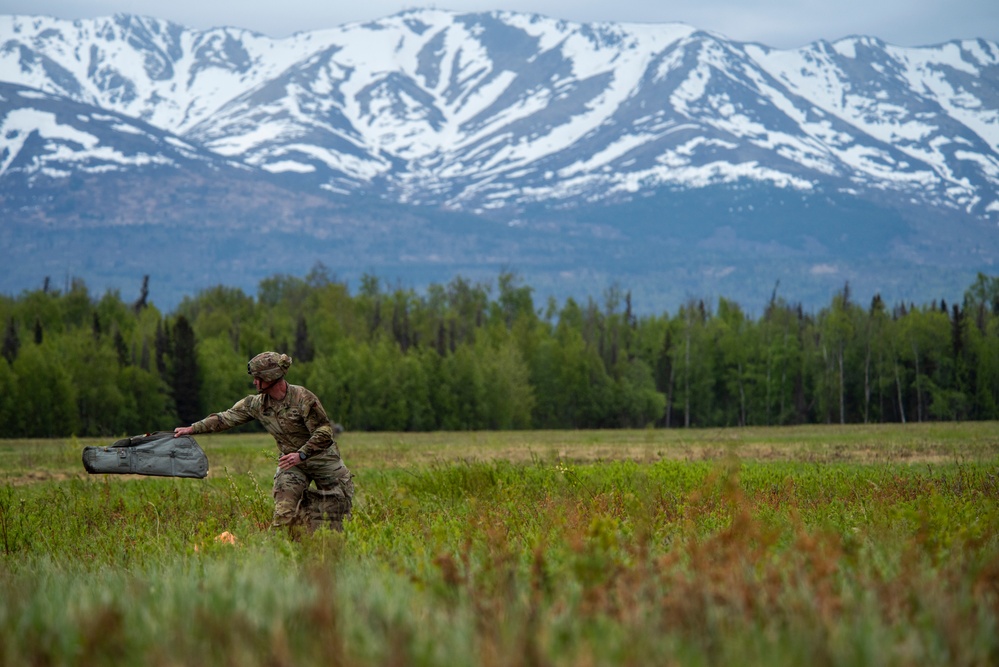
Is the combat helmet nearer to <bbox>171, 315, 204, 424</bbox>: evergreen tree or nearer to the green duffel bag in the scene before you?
the green duffel bag

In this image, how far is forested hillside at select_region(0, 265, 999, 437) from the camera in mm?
83312

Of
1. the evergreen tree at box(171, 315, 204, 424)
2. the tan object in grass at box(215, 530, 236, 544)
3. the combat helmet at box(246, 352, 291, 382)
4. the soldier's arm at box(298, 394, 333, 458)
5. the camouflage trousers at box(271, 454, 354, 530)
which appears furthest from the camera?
the evergreen tree at box(171, 315, 204, 424)

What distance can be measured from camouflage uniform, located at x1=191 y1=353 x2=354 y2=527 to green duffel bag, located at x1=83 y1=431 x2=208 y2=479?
0.57 m

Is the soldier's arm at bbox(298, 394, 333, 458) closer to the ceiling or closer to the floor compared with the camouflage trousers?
closer to the ceiling

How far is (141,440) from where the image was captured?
13.1m

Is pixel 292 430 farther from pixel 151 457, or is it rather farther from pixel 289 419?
pixel 151 457

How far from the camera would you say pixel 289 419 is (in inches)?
496

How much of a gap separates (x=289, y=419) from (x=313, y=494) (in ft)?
3.35

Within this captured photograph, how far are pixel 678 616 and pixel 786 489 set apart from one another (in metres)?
10.4

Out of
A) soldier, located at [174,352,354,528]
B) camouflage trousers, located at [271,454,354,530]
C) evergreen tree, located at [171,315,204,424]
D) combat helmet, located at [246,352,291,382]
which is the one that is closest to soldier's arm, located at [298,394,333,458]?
soldier, located at [174,352,354,528]

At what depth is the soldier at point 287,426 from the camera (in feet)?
40.8

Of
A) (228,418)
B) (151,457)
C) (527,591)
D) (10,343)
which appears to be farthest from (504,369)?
(527,591)

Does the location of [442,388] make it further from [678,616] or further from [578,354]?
[678,616]

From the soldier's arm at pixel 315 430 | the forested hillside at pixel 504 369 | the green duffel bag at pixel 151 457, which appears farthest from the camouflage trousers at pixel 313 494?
the forested hillside at pixel 504 369
